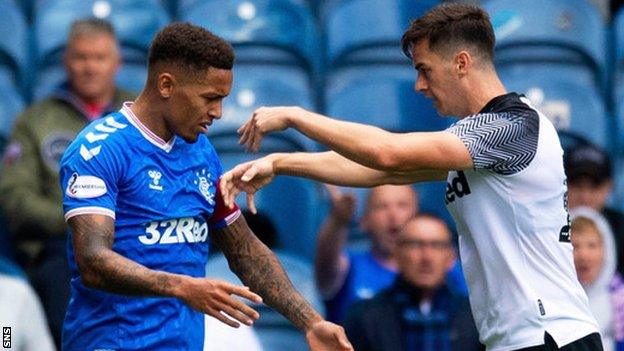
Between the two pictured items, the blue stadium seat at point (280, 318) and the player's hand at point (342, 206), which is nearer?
the player's hand at point (342, 206)

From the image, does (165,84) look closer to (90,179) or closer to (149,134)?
(149,134)

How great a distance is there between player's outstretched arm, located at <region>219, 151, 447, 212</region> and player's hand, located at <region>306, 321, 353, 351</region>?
475 millimetres

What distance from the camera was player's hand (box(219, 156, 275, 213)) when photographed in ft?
18.4

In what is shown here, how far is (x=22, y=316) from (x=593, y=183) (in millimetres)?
3127

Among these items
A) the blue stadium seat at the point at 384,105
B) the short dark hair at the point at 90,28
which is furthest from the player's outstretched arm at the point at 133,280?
the blue stadium seat at the point at 384,105

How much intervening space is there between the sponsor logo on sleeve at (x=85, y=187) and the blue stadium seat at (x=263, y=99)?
318cm

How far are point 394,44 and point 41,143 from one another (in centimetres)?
228

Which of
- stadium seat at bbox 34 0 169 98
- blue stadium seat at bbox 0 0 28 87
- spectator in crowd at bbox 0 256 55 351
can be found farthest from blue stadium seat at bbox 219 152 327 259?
spectator in crowd at bbox 0 256 55 351

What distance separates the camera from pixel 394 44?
9242 millimetres

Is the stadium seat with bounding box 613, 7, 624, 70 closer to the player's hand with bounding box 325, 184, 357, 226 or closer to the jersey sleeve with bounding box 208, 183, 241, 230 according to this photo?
the player's hand with bounding box 325, 184, 357, 226

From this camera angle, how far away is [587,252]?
25.8 feet

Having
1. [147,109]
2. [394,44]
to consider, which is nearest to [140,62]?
[394,44]

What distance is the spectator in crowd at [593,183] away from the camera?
8289 mm

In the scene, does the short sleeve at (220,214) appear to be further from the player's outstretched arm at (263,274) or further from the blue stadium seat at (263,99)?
the blue stadium seat at (263,99)
